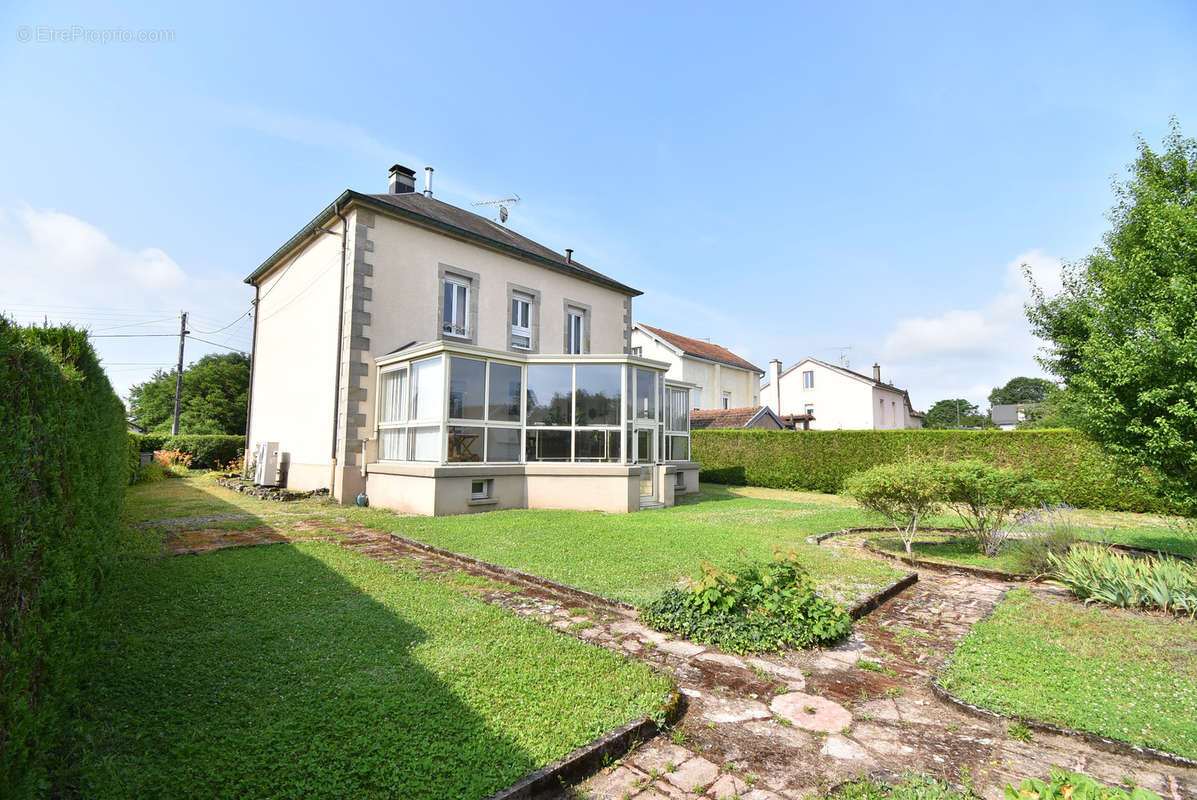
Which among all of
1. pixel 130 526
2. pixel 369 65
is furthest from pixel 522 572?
pixel 369 65

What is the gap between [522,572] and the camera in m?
5.91

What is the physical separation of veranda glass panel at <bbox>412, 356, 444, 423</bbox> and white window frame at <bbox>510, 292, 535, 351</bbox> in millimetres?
4553

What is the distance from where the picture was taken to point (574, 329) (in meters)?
17.4

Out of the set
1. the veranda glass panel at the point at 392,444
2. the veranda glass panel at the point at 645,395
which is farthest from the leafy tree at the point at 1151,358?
the veranda glass panel at the point at 392,444

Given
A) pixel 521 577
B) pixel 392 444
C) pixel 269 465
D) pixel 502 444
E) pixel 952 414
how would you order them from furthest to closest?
pixel 952 414 → pixel 269 465 → pixel 392 444 → pixel 502 444 → pixel 521 577

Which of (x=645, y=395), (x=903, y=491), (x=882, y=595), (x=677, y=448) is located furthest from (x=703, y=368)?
(x=882, y=595)

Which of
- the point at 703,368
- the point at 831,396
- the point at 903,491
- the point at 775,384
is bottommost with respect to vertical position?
the point at 903,491

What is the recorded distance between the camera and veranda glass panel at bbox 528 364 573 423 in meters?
11.8

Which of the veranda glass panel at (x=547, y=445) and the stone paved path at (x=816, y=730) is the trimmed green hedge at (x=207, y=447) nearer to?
the veranda glass panel at (x=547, y=445)

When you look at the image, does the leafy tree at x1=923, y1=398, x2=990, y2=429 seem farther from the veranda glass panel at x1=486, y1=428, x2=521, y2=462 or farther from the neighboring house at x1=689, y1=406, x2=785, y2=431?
the veranda glass panel at x1=486, y1=428, x2=521, y2=462

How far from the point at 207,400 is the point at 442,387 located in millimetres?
29142

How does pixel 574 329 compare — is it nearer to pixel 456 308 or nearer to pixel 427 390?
pixel 456 308

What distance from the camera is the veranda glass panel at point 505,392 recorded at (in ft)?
37.4

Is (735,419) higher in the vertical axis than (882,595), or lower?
higher
